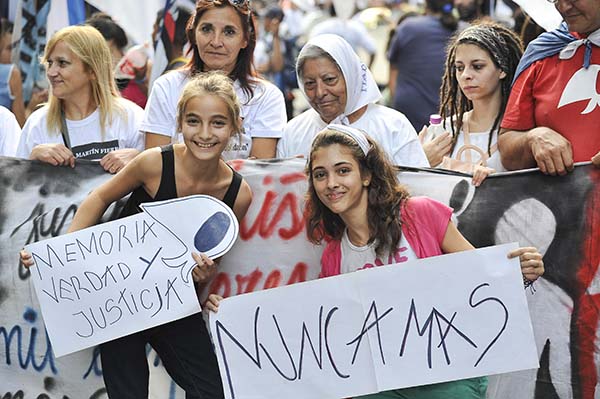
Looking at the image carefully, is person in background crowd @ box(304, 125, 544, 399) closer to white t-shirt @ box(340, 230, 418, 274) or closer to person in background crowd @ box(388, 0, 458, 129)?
white t-shirt @ box(340, 230, 418, 274)

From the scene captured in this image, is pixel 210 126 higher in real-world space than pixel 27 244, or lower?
higher

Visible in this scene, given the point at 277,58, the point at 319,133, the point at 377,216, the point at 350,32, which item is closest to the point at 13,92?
the point at 319,133

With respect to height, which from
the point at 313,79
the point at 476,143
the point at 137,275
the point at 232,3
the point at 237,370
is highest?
the point at 232,3

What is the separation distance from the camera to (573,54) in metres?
4.36

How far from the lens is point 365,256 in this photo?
4098 mm

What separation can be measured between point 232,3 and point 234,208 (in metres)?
1.06

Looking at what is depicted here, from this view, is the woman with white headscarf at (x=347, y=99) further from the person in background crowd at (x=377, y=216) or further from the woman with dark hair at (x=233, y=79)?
the person in background crowd at (x=377, y=216)

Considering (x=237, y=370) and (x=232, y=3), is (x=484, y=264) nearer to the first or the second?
(x=237, y=370)

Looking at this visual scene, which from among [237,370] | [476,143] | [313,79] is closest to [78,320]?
[237,370]

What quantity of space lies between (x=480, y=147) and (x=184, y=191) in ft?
4.30

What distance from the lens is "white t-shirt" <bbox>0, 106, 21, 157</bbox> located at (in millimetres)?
5312

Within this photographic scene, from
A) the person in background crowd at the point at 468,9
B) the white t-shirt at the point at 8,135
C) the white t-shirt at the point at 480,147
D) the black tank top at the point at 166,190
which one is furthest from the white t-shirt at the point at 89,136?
the person in background crowd at the point at 468,9

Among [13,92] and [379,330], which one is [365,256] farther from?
[13,92]

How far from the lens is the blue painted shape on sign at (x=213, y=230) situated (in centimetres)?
425
